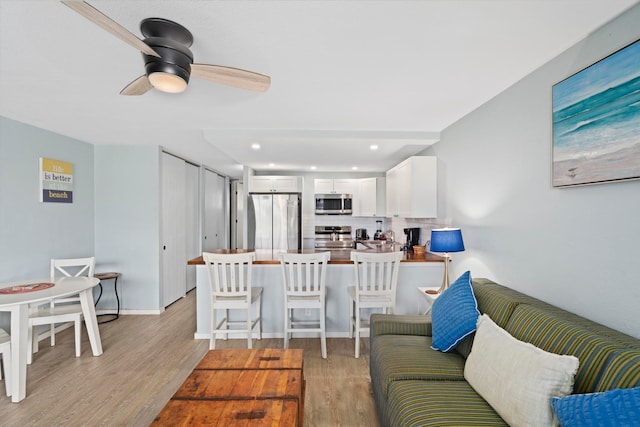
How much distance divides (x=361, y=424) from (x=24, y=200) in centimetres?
398

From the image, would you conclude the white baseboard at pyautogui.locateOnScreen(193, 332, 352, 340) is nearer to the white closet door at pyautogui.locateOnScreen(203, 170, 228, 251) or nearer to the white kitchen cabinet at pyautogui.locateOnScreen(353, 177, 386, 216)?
the white closet door at pyautogui.locateOnScreen(203, 170, 228, 251)

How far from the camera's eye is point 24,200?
322cm

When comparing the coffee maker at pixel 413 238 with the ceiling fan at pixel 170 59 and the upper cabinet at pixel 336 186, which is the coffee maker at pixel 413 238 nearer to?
the upper cabinet at pixel 336 186

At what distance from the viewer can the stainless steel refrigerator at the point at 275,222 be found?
5.58 meters

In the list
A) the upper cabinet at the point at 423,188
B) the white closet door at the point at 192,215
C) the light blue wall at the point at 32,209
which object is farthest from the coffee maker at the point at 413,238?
the light blue wall at the point at 32,209

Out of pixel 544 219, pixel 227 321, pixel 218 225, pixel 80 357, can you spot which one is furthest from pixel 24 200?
pixel 544 219

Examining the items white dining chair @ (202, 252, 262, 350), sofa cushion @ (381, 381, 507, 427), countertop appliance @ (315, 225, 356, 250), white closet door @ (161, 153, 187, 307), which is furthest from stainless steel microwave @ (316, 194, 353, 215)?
sofa cushion @ (381, 381, 507, 427)

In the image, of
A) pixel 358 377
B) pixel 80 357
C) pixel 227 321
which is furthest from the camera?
pixel 227 321

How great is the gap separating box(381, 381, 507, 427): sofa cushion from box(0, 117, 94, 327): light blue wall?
12.5 feet

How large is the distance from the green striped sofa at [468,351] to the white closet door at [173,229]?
11.8 ft

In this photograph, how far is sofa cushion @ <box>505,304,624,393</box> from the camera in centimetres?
123

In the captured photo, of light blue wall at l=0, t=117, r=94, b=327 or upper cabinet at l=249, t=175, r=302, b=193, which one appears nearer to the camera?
light blue wall at l=0, t=117, r=94, b=327

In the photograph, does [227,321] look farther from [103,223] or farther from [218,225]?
[218,225]

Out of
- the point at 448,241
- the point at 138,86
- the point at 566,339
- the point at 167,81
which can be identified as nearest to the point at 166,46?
the point at 167,81
